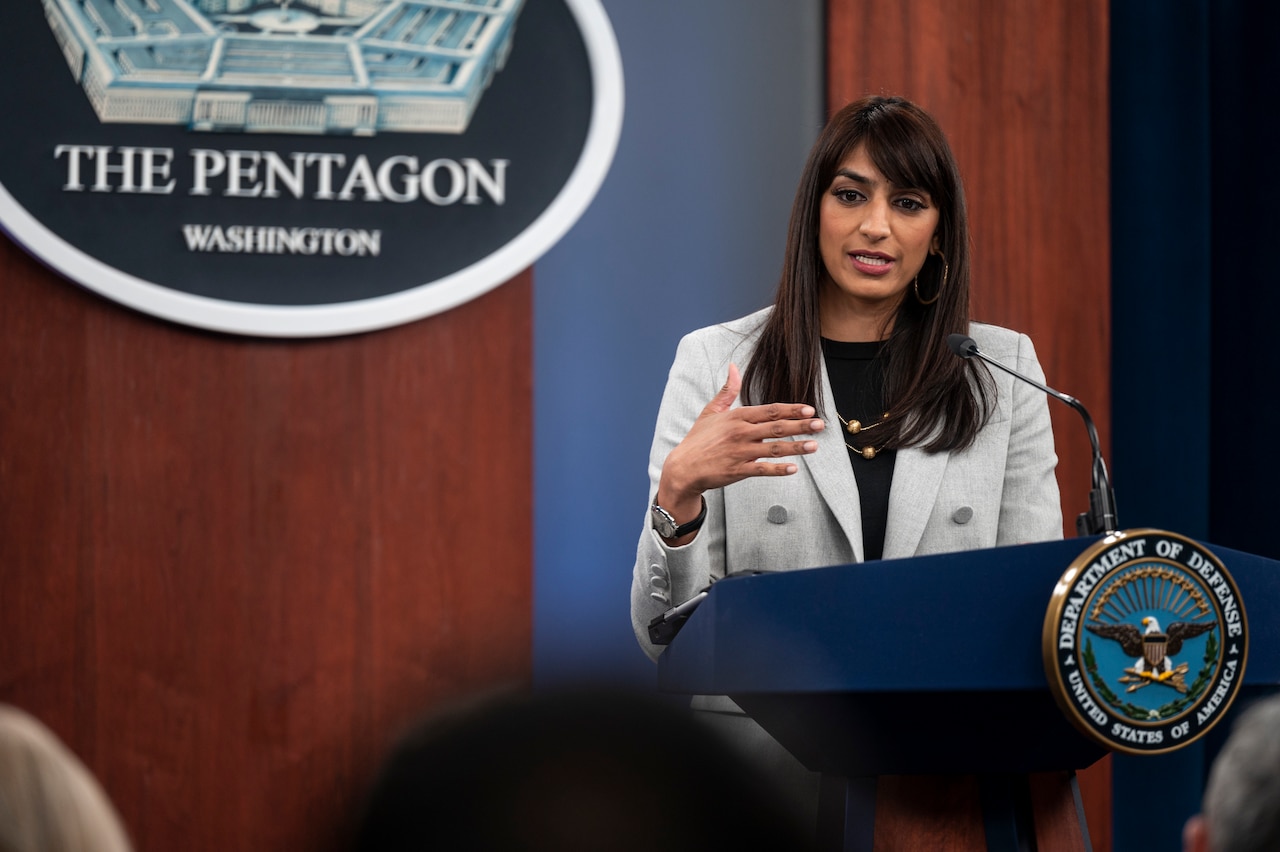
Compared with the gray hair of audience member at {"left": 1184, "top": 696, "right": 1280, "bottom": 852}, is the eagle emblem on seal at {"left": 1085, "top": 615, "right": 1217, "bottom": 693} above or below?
below

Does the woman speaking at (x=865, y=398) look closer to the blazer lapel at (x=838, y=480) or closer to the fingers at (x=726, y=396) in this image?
the blazer lapel at (x=838, y=480)

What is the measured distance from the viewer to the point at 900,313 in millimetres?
1975

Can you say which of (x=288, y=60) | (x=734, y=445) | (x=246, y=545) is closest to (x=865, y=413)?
(x=734, y=445)

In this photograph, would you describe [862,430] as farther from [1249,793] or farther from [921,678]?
[1249,793]

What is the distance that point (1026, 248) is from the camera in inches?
114

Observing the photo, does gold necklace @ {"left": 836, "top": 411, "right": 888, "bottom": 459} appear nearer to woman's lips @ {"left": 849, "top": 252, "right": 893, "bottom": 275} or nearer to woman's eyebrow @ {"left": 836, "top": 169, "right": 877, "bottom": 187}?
woman's lips @ {"left": 849, "top": 252, "right": 893, "bottom": 275}

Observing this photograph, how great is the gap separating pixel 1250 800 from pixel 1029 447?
4.16ft

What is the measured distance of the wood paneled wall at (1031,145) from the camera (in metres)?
2.85

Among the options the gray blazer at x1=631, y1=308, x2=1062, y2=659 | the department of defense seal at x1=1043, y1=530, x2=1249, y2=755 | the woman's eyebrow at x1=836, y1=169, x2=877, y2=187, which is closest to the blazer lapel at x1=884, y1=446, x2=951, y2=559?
the gray blazer at x1=631, y1=308, x2=1062, y2=659

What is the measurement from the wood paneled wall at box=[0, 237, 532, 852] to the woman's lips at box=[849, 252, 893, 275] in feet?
3.42

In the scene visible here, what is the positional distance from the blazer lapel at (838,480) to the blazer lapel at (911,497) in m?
0.04

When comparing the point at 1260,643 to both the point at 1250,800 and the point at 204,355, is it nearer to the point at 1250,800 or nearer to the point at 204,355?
the point at 1250,800

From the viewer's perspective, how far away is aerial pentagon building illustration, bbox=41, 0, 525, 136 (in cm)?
270

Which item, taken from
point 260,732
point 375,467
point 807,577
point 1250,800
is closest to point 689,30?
point 375,467
